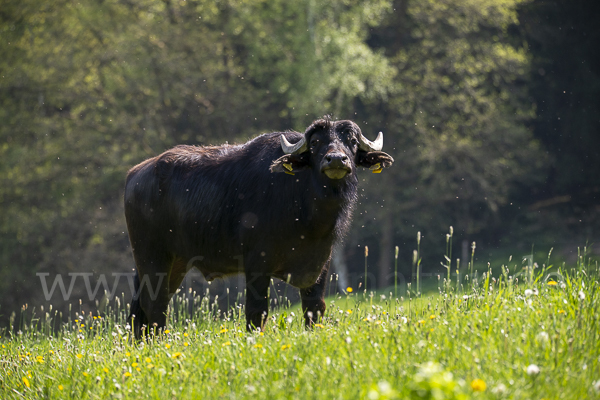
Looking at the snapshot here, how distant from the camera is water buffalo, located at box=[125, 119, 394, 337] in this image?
22.0 feet

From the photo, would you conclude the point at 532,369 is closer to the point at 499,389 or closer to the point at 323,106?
the point at 499,389

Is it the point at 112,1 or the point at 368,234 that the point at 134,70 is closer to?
the point at 112,1

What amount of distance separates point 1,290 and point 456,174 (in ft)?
56.7

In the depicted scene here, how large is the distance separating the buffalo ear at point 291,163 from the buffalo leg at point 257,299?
1153 millimetres

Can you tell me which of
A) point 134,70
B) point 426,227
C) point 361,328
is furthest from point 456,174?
point 361,328

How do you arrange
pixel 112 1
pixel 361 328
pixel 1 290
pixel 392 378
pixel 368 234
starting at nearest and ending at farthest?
pixel 392 378 < pixel 361 328 < pixel 1 290 < pixel 112 1 < pixel 368 234

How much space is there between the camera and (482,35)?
26.6 metres

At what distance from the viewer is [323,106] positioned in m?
22.3

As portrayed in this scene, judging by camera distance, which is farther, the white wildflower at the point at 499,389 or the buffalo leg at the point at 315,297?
the buffalo leg at the point at 315,297

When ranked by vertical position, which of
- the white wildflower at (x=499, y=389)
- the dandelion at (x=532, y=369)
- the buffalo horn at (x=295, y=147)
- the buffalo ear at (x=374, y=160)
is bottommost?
the white wildflower at (x=499, y=389)

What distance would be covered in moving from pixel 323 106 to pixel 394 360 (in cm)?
1852

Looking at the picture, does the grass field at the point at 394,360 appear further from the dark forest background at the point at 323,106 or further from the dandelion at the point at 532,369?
the dark forest background at the point at 323,106

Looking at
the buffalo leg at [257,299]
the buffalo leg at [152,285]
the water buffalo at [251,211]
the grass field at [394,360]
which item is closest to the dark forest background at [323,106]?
the water buffalo at [251,211]

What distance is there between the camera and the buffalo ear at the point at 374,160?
7.19 metres
